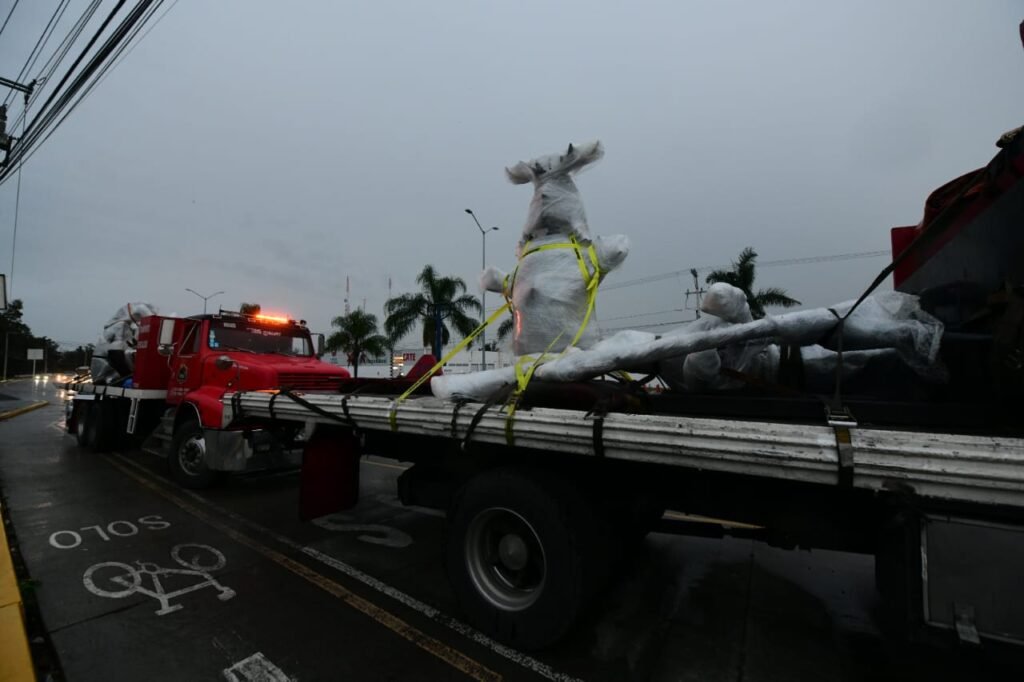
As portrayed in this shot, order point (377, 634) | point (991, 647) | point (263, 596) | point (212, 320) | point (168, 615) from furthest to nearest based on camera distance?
point (212, 320), point (263, 596), point (168, 615), point (377, 634), point (991, 647)

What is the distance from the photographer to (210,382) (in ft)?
19.9

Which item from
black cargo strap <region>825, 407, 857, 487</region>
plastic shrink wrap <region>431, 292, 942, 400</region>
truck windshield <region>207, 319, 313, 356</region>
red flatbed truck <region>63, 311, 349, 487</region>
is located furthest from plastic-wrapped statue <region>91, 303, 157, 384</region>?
black cargo strap <region>825, 407, 857, 487</region>

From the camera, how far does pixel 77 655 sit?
2.58 meters

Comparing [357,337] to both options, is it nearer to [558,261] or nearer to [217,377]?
[217,377]

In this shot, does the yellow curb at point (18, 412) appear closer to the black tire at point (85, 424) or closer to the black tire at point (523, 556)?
the black tire at point (85, 424)

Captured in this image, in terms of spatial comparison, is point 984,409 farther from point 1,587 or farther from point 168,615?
point 1,587

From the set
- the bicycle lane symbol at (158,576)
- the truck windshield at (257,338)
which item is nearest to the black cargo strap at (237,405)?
the bicycle lane symbol at (158,576)

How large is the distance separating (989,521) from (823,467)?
50 centimetres

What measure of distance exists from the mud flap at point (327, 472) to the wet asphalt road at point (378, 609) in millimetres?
404

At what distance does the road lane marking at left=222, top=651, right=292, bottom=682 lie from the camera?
7.78 feet

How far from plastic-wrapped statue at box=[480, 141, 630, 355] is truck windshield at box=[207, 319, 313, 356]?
5.03 meters

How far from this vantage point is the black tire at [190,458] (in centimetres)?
568

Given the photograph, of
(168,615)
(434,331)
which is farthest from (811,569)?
(434,331)

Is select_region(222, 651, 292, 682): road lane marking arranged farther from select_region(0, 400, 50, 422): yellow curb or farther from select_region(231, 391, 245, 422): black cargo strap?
select_region(0, 400, 50, 422): yellow curb
